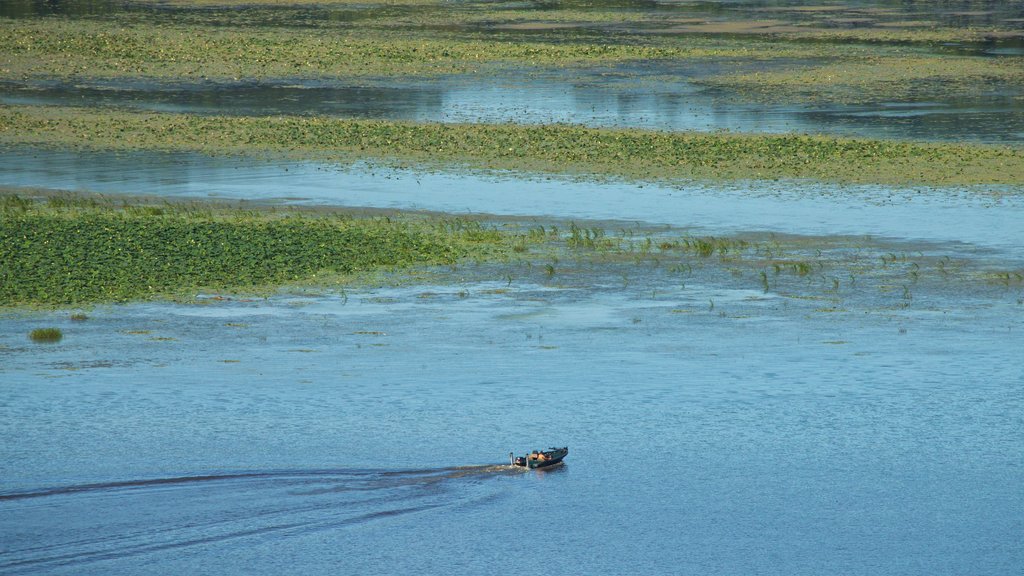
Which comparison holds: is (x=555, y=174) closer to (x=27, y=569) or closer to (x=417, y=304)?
(x=417, y=304)

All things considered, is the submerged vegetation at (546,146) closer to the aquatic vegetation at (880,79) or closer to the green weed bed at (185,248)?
the green weed bed at (185,248)

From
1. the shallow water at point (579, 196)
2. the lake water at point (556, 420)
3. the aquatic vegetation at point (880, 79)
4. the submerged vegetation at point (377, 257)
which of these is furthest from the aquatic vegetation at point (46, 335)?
the aquatic vegetation at point (880, 79)

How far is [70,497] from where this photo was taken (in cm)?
1781

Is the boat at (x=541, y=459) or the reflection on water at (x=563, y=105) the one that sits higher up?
the reflection on water at (x=563, y=105)

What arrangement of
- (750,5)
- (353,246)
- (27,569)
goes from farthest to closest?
(750,5), (353,246), (27,569)

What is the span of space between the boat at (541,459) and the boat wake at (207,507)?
13 cm

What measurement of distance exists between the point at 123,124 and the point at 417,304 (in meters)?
23.3

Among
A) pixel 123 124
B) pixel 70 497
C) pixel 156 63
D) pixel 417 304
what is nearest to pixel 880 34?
pixel 156 63

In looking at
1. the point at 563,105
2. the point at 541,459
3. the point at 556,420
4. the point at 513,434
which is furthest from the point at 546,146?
the point at 541,459

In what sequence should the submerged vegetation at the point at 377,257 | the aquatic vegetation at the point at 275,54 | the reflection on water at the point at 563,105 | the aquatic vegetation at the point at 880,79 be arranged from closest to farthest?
the submerged vegetation at the point at 377,257, the reflection on water at the point at 563,105, the aquatic vegetation at the point at 880,79, the aquatic vegetation at the point at 275,54

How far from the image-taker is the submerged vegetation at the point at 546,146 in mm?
38312

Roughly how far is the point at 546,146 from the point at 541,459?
24441 mm

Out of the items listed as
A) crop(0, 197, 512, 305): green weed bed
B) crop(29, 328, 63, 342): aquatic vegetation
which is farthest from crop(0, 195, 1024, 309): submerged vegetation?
crop(29, 328, 63, 342): aquatic vegetation

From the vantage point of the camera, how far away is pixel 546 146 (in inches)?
1667
